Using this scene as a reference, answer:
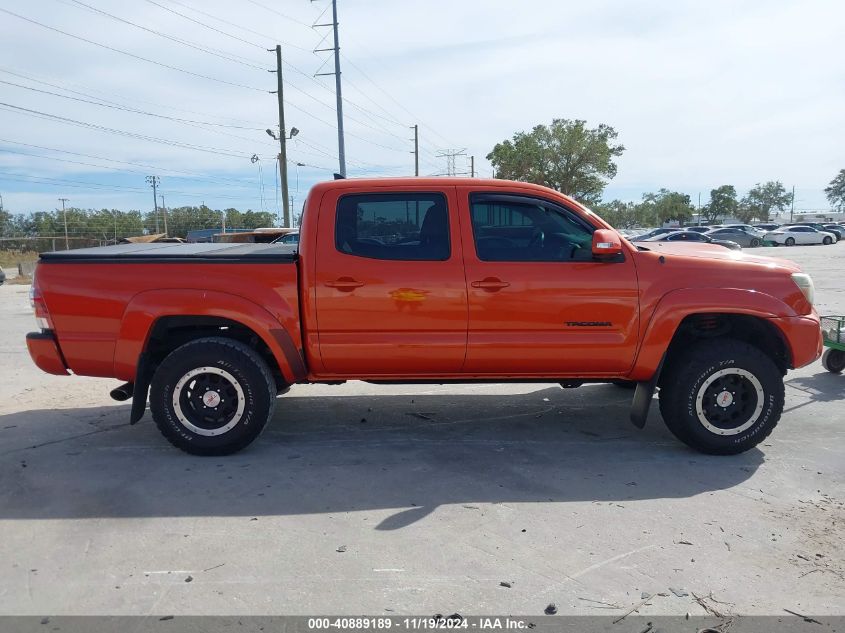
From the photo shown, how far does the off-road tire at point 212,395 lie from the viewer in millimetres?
4781

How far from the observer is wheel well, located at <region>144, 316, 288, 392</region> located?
482cm

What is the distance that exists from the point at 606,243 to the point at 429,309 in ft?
4.26

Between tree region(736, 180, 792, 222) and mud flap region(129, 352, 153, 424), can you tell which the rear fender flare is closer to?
mud flap region(129, 352, 153, 424)

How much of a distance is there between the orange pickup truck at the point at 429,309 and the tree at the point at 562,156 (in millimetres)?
46505

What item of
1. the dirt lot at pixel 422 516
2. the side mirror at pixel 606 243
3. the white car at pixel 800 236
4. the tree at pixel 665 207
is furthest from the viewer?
the tree at pixel 665 207

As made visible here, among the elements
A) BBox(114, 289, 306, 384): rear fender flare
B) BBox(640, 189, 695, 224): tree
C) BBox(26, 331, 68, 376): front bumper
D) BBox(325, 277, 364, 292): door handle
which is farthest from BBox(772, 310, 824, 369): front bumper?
BBox(640, 189, 695, 224): tree

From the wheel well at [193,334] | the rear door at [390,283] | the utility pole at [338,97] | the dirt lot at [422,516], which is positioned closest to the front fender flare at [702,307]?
the dirt lot at [422,516]

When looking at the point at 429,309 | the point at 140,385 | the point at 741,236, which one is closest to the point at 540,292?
the point at 429,309

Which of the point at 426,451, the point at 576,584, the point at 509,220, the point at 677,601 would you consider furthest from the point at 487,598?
Answer: the point at 509,220

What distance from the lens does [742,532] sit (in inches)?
145

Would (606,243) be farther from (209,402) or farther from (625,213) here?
(625,213)

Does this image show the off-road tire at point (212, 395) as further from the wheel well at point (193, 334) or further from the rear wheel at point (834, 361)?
the rear wheel at point (834, 361)

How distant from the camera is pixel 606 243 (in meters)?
4.51

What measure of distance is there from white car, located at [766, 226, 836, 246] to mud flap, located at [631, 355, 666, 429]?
160 feet
